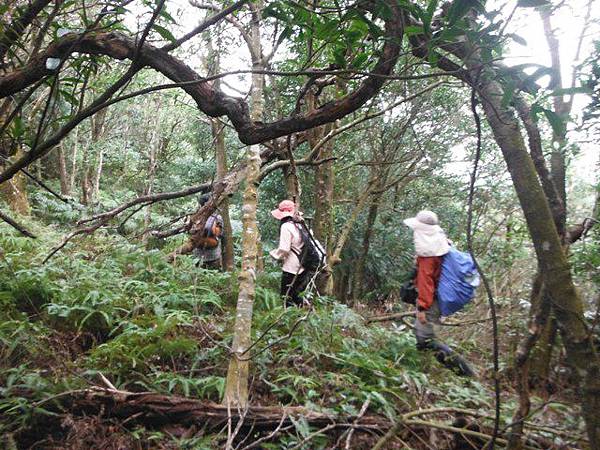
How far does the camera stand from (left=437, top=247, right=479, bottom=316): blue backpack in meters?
4.25

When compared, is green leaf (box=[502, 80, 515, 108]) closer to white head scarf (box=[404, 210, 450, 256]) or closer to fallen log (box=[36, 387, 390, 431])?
fallen log (box=[36, 387, 390, 431])

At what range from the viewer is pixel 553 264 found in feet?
6.12

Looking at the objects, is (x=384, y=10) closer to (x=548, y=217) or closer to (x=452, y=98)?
(x=548, y=217)

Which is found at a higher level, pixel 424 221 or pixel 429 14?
pixel 429 14

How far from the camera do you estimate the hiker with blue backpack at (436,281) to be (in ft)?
13.9

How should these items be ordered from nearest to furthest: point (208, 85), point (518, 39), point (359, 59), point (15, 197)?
point (518, 39) → point (359, 59) → point (208, 85) → point (15, 197)

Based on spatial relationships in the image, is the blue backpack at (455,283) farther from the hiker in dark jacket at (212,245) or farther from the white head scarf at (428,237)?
the hiker in dark jacket at (212,245)

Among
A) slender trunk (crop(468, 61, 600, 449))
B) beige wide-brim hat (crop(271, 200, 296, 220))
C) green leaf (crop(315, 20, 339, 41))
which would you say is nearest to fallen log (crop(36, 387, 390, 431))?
slender trunk (crop(468, 61, 600, 449))

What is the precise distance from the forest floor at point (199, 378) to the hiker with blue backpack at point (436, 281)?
0.68 ft

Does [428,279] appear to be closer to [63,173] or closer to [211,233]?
[211,233]

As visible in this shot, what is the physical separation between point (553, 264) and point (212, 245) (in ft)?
18.2

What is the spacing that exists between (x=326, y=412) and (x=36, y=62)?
2639 millimetres

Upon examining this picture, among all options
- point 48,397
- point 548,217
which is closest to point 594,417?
point 548,217

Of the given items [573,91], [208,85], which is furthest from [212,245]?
[573,91]
